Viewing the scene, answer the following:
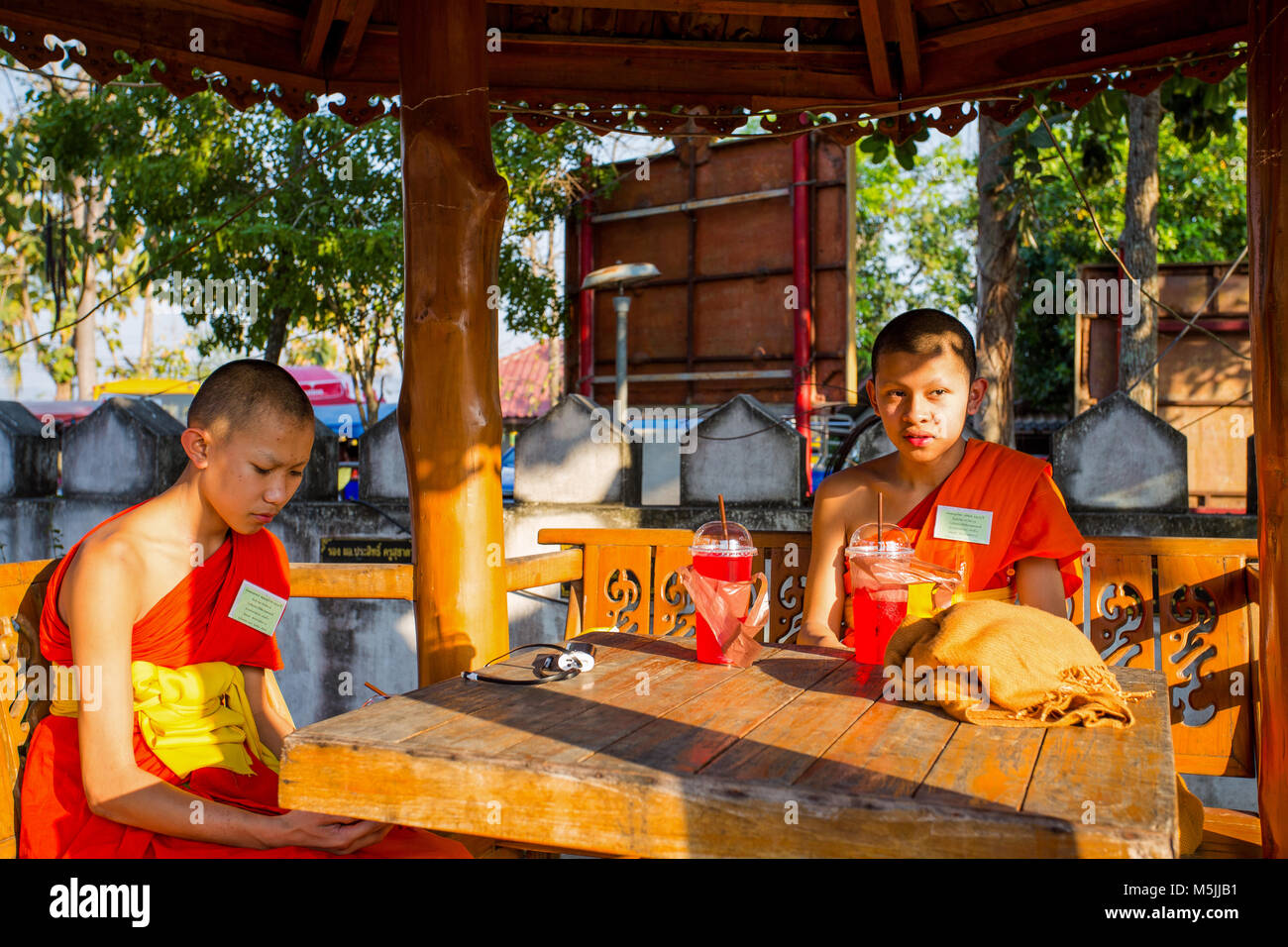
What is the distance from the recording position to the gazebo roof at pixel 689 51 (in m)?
3.85

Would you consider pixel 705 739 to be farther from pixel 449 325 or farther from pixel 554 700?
pixel 449 325

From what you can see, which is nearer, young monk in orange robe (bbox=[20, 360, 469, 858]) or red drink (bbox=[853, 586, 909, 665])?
young monk in orange robe (bbox=[20, 360, 469, 858])

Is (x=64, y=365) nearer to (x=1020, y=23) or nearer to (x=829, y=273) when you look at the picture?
(x=829, y=273)

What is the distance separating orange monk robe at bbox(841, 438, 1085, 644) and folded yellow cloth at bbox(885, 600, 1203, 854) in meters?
0.97

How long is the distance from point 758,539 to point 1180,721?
4.59 feet

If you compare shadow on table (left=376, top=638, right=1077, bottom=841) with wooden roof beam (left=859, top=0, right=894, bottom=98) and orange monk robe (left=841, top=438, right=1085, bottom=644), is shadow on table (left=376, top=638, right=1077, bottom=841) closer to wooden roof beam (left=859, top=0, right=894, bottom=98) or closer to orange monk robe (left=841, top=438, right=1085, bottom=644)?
orange monk robe (left=841, top=438, right=1085, bottom=644)

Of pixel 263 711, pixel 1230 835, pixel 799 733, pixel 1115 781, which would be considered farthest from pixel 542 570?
pixel 1115 781

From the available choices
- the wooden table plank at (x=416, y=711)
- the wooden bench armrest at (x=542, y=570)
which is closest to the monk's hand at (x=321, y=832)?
the wooden table plank at (x=416, y=711)

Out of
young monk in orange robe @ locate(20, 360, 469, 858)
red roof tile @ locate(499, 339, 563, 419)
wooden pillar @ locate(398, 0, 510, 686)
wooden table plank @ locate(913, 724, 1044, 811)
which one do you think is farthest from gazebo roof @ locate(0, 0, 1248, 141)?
red roof tile @ locate(499, 339, 563, 419)

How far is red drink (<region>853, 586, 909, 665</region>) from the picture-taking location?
224 centimetres

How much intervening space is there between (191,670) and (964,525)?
1871mm

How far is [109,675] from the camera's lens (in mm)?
1931
